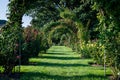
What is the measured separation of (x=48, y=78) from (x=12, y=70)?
2541 millimetres

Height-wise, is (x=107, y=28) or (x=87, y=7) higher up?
(x=87, y=7)

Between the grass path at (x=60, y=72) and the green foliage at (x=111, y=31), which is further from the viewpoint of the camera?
the grass path at (x=60, y=72)

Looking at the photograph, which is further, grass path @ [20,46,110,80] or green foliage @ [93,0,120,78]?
grass path @ [20,46,110,80]

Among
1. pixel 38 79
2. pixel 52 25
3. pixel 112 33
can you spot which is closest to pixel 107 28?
pixel 112 33

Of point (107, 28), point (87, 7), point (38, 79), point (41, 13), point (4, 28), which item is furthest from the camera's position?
point (41, 13)

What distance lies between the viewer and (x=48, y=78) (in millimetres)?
14000

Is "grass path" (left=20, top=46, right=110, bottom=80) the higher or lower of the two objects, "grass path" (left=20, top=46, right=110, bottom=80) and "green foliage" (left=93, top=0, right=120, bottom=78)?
the lower

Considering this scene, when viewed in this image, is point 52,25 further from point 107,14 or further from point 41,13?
point 107,14

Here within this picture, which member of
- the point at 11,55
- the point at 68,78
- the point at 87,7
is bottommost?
the point at 68,78

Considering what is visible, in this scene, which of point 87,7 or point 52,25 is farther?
point 52,25

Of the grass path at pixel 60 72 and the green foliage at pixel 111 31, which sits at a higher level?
the green foliage at pixel 111 31

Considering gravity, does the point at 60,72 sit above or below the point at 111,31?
below

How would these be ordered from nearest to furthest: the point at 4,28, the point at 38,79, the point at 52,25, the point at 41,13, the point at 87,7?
1. the point at 38,79
2. the point at 4,28
3. the point at 87,7
4. the point at 52,25
5. the point at 41,13

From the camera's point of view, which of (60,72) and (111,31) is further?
(60,72)
